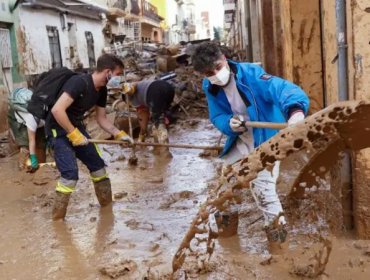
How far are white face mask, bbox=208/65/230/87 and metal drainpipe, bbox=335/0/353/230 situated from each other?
0.83 meters

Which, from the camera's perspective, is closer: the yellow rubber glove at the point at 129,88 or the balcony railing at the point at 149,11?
the yellow rubber glove at the point at 129,88

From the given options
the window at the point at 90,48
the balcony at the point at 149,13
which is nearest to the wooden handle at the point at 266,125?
the window at the point at 90,48

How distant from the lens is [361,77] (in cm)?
367

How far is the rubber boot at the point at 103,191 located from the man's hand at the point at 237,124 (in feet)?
7.32

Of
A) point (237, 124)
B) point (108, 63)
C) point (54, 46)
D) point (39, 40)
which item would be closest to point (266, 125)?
point (237, 124)

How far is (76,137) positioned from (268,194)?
6.71ft

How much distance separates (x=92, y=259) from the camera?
4309 millimetres

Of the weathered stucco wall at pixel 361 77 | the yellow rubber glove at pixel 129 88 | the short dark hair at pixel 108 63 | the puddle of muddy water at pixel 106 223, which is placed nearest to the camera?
the weathered stucco wall at pixel 361 77

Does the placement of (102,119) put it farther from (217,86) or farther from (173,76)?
(173,76)

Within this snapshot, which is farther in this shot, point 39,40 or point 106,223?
point 39,40

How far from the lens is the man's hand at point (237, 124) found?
3.90 metres

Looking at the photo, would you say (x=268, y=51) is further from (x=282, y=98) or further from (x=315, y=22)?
(x=282, y=98)

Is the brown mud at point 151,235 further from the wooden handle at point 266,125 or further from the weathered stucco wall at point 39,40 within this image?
the weathered stucco wall at point 39,40

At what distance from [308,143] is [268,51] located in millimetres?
8076
